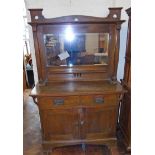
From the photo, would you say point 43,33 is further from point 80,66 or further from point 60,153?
point 60,153

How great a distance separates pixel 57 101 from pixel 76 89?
227 millimetres

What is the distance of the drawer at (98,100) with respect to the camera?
170 centimetres

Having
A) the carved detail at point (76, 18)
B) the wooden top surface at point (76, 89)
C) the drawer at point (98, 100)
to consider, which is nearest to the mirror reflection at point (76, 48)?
the carved detail at point (76, 18)

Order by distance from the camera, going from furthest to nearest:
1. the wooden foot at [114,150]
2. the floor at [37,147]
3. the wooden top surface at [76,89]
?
1. the floor at [37,147]
2. the wooden foot at [114,150]
3. the wooden top surface at [76,89]

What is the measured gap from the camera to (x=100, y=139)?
1880mm

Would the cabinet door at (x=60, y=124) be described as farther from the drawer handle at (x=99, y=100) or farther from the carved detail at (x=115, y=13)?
the carved detail at (x=115, y=13)

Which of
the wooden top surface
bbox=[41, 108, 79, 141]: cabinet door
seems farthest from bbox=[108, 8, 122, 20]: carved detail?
bbox=[41, 108, 79, 141]: cabinet door

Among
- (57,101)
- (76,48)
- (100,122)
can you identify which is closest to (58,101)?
(57,101)

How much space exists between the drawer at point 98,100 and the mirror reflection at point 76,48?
1.44ft

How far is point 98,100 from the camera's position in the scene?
171 cm
